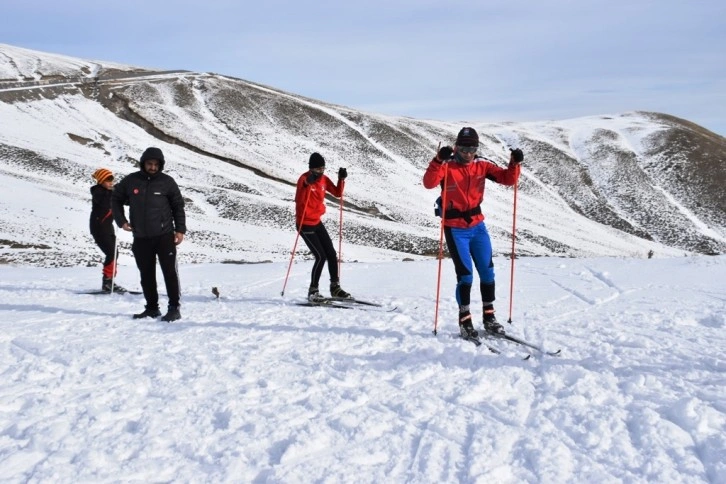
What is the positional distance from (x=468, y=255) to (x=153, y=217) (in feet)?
15.9

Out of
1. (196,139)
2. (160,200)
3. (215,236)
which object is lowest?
(215,236)

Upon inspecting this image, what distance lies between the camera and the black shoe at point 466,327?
22.8 ft

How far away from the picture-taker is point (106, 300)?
10625mm

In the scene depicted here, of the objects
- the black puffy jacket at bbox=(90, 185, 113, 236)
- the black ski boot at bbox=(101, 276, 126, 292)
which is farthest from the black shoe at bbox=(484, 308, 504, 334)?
the black puffy jacket at bbox=(90, 185, 113, 236)

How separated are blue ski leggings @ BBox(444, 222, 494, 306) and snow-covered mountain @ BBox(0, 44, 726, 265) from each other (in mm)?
18959

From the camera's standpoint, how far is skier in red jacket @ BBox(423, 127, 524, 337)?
23.0 feet

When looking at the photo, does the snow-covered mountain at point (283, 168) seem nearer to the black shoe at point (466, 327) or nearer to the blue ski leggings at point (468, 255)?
the blue ski leggings at point (468, 255)

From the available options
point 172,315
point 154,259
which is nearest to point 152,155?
point 154,259

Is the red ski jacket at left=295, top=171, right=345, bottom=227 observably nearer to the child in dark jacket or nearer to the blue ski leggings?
the blue ski leggings

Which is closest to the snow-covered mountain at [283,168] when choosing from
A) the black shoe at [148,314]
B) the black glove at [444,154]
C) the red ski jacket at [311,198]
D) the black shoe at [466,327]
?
the black shoe at [148,314]

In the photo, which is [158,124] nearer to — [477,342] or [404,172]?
[404,172]

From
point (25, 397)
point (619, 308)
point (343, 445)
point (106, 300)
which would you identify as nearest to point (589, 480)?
point (343, 445)

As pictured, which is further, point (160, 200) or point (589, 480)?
point (160, 200)

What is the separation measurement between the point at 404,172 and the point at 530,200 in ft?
46.3
